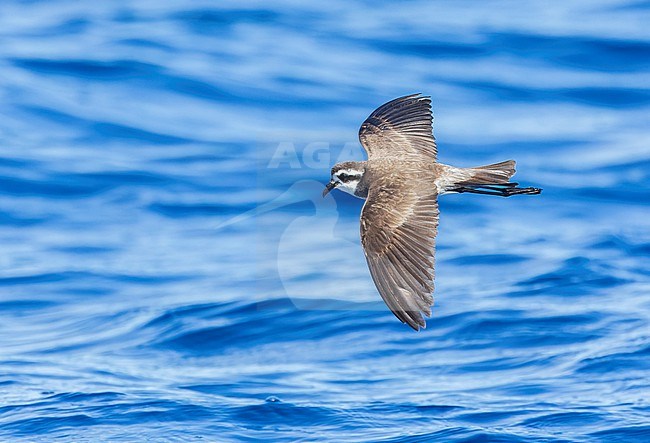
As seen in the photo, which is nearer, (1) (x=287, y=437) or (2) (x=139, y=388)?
(1) (x=287, y=437)

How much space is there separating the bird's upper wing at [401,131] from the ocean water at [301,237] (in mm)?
2597

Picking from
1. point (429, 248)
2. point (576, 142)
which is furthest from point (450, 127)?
point (429, 248)

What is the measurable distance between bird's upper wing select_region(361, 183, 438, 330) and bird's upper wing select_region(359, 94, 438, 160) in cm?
122

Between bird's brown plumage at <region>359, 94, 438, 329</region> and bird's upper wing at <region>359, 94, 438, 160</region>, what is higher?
bird's upper wing at <region>359, 94, 438, 160</region>

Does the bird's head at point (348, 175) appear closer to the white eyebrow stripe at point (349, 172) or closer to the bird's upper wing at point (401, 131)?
the white eyebrow stripe at point (349, 172)

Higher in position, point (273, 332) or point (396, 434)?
point (273, 332)

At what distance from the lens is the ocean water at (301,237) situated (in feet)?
34.6

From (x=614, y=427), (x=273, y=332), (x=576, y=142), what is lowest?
(x=614, y=427)

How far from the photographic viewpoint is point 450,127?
14633 mm

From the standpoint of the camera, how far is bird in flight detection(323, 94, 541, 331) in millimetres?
6695

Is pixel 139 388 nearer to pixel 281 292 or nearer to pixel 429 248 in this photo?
pixel 281 292

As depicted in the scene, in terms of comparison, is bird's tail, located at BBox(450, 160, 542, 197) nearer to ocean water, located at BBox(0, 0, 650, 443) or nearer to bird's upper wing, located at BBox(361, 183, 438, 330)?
bird's upper wing, located at BBox(361, 183, 438, 330)

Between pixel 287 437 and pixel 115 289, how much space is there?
2.96 m

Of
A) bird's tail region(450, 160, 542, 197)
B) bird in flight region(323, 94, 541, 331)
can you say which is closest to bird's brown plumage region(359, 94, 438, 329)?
bird in flight region(323, 94, 541, 331)
